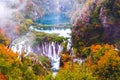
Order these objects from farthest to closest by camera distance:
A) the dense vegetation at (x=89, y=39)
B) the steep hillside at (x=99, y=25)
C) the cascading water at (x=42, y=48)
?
1. the cascading water at (x=42, y=48)
2. the steep hillside at (x=99, y=25)
3. the dense vegetation at (x=89, y=39)

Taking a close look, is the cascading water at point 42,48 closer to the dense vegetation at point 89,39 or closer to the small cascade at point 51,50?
the small cascade at point 51,50

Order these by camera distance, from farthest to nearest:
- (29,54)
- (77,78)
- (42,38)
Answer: (42,38), (29,54), (77,78)

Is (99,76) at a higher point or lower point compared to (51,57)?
higher

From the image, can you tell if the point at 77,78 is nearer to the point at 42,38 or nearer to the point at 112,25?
the point at 112,25

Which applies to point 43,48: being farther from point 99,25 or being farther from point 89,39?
point 99,25

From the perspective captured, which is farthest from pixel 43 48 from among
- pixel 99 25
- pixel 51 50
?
pixel 99 25

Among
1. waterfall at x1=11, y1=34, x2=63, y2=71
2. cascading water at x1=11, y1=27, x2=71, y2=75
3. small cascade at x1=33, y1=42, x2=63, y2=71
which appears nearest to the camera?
small cascade at x1=33, y1=42, x2=63, y2=71

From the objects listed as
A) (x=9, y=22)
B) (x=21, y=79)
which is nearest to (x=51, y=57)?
(x=9, y=22)

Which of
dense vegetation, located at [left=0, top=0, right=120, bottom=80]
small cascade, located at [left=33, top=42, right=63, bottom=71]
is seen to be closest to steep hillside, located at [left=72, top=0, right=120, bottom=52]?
dense vegetation, located at [left=0, top=0, right=120, bottom=80]

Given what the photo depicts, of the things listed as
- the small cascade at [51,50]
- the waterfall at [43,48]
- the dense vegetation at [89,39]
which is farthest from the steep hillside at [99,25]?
the waterfall at [43,48]

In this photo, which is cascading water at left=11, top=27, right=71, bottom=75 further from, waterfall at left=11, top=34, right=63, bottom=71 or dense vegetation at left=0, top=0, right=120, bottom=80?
dense vegetation at left=0, top=0, right=120, bottom=80

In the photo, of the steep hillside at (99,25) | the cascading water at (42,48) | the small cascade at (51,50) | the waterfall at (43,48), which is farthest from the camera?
the waterfall at (43,48)
